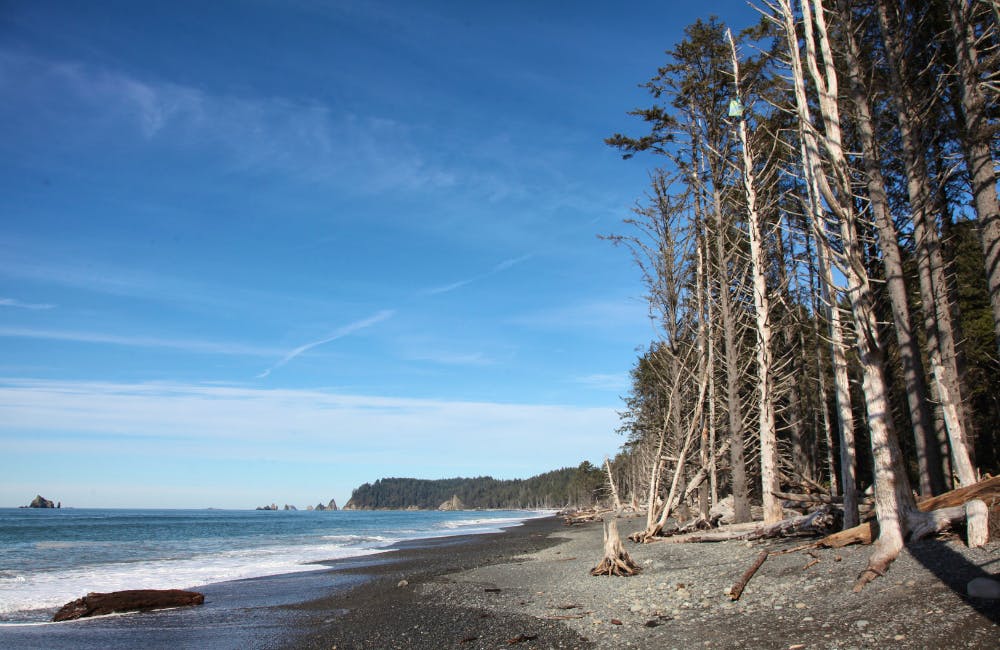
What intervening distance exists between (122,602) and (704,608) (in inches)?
462

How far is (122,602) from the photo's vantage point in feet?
41.7

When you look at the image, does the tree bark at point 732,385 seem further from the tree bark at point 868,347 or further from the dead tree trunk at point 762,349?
the tree bark at point 868,347

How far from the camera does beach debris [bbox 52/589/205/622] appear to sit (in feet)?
A: 40.2

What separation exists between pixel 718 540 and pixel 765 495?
148 centimetres

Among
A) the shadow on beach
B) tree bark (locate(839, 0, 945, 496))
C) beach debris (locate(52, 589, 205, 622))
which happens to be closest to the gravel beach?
the shadow on beach

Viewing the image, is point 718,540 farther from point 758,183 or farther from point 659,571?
point 758,183

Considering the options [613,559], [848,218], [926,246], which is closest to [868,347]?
[848,218]

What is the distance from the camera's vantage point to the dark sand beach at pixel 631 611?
5.82 metres

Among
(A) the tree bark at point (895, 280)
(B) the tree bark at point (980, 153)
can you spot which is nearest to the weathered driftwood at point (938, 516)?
(B) the tree bark at point (980, 153)

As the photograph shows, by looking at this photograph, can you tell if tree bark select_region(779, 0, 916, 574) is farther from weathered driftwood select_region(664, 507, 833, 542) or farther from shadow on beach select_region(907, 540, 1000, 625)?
weathered driftwood select_region(664, 507, 833, 542)

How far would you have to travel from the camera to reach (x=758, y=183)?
15609 millimetres

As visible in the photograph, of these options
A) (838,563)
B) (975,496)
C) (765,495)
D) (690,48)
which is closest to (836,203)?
(975,496)

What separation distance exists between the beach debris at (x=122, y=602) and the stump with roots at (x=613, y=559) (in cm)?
882

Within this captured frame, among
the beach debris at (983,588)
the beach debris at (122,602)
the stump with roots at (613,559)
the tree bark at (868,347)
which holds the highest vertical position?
the tree bark at (868,347)
